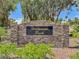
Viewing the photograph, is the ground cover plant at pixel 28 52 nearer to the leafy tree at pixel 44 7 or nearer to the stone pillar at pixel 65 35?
the stone pillar at pixel 65 35

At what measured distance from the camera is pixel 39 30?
87.2 feet

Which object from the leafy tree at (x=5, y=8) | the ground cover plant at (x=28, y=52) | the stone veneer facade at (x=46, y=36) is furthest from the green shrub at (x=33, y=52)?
the leafy tree at (x=5, y=8)

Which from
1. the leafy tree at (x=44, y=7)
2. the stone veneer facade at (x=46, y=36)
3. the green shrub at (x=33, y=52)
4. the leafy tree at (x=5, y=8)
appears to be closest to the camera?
the green shrub at (x=33, y=52)

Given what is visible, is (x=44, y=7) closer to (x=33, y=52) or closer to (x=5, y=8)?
(x=5, y=8)

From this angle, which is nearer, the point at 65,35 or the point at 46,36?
the point at 46,36

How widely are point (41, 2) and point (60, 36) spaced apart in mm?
14177

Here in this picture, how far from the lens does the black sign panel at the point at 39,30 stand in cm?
2659

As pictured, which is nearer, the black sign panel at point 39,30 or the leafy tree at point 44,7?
the black sign panel at point 39,30

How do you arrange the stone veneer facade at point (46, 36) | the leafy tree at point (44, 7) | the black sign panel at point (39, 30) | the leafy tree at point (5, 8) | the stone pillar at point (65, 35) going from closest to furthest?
1. the black sign panel at point (39, 30)
2. the stone veneer facade at point (46, 36)
3. the stone pillar at point (65, 35)
4. the leafy tree at point (44, 7)
5. the leafy tree at point (5, 8)

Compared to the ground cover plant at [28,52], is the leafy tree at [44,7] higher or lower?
higher

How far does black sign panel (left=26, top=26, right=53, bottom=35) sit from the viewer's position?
26594 mm

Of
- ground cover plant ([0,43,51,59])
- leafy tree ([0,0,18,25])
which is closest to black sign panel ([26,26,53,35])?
ground cover plant ([0,43,51,59])

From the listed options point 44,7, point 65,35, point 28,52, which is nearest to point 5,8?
point 44,7

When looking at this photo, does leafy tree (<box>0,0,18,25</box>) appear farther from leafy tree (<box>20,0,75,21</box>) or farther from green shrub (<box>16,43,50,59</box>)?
green shrub (<box>16,43,50,59</box>)
